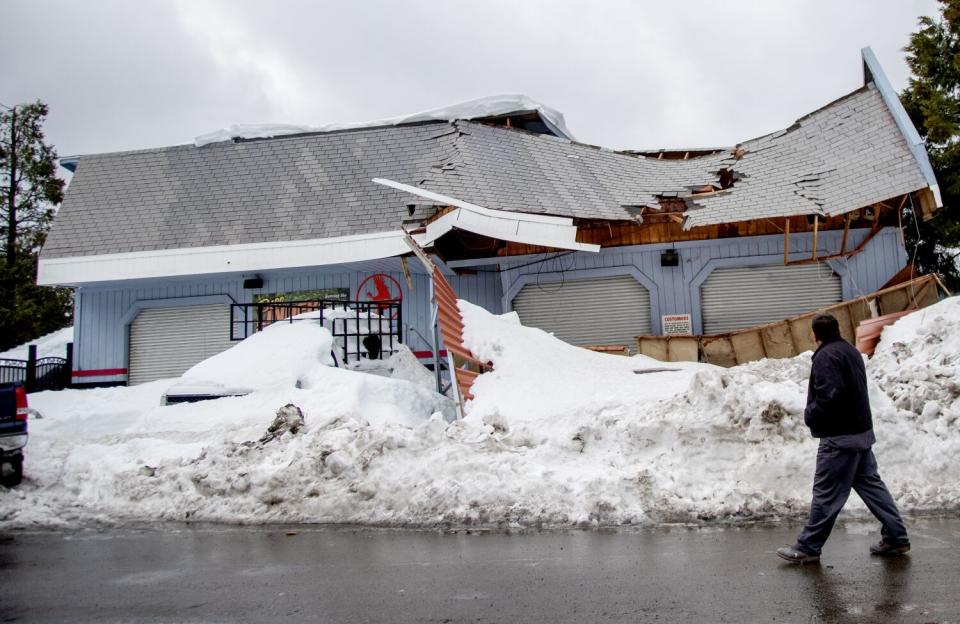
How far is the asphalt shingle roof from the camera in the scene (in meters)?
14.6

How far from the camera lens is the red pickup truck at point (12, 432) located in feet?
27.8

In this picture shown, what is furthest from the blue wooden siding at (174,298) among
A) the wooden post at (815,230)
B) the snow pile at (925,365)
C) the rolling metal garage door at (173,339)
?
the snow pile at (925,365)

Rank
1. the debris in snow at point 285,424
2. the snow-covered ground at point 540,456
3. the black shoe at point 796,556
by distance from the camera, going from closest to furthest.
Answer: the black shoe at point 796,556 < the snow-covered ground at point 540,456 < the debris in snow at point 285,424

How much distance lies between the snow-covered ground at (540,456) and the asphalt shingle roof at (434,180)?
499cm

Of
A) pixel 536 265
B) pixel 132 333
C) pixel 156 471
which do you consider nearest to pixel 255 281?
pixel 132 333

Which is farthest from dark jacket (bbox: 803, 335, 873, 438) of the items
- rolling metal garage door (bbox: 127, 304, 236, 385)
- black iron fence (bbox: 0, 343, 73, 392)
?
black iron fence (bbox: 0, 343, 73, 392)

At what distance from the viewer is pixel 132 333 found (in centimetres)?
1855

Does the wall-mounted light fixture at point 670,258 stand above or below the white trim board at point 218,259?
below

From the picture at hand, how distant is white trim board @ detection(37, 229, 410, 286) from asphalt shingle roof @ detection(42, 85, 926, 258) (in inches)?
11.0

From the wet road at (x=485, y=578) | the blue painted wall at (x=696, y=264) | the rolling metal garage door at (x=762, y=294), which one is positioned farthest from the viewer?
the rolling metal garage door at (x=762, y=294)

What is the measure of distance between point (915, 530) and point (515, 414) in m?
4.66

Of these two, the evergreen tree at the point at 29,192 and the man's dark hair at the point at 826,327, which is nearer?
the man's dark hair at the point at 826,327

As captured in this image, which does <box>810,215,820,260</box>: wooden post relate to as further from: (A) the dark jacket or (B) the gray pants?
(B) the gray pants

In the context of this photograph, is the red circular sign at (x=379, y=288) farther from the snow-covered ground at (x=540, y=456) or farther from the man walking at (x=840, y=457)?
the man walking at (x=840, y=457)
